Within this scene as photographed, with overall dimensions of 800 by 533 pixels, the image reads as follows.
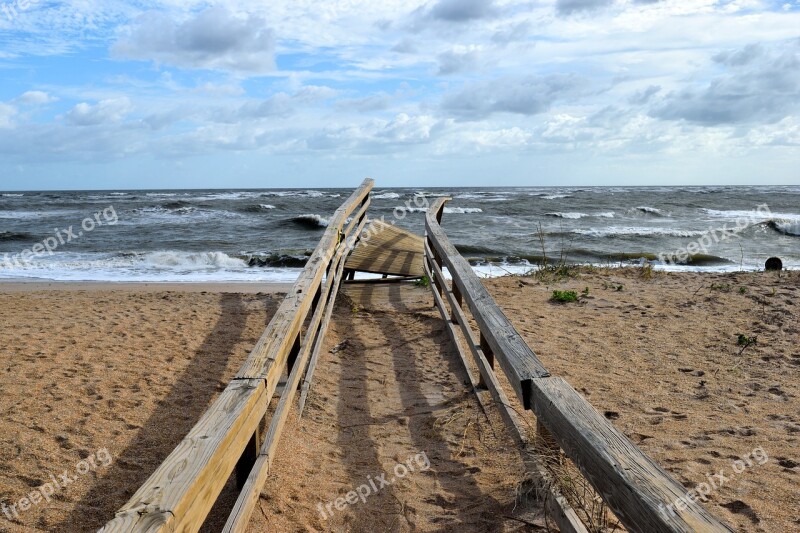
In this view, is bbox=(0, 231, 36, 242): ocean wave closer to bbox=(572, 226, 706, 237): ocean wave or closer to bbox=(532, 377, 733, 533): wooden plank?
bbox=(572, 226, 706, 237): ocean wave

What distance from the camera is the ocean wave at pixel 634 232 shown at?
76.0 ft

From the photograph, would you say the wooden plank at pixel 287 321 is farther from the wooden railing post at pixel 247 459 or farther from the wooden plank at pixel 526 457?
the wooden plank at pixel 526 457

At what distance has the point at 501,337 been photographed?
3344 mm

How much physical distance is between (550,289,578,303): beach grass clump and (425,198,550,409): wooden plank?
101 inches

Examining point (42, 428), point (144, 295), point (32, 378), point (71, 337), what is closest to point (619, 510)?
point (42, 428)

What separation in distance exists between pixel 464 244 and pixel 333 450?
1595cm

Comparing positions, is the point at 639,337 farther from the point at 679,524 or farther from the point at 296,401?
the point at 679,524

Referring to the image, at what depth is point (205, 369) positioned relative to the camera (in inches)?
203

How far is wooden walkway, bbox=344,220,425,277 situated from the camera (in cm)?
936

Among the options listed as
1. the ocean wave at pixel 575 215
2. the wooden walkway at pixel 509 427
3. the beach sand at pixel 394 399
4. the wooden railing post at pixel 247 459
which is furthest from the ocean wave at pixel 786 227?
the wooden railing post at pixel 247 459

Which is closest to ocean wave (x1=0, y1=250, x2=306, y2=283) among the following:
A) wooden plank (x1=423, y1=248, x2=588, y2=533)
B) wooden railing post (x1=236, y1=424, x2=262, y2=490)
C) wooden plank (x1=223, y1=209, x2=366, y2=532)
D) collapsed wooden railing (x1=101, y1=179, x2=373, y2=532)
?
wooden plank (x1=423, y1=248, x2=588, y2=533)

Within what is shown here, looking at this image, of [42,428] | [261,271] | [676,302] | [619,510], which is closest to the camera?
[619,510]

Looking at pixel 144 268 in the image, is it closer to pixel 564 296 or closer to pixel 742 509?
pixel 564 296

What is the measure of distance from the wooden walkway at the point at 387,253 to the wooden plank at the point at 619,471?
268 inches
